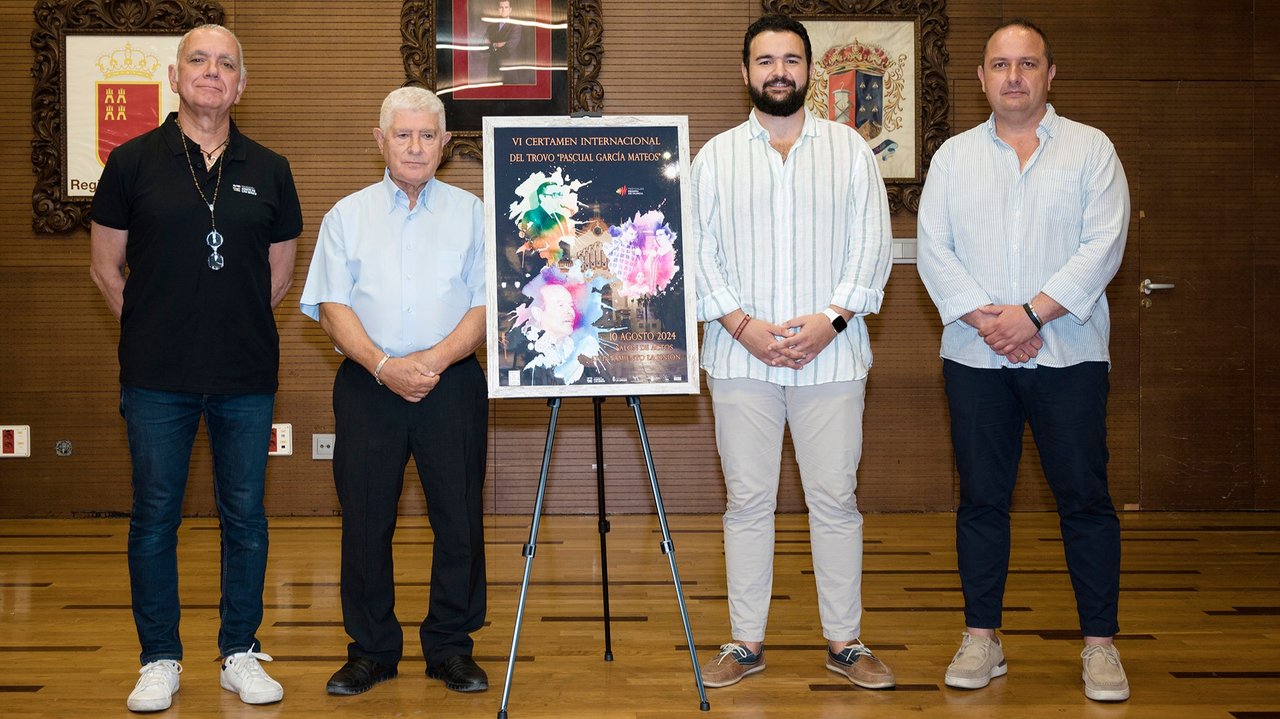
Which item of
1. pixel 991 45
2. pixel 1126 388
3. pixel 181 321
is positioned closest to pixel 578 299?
pixel 181 321

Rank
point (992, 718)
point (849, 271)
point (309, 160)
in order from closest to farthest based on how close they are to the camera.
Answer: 1. point (992, 718)
2. point (849, 271)
3. point (309, 160)

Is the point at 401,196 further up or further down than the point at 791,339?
further up

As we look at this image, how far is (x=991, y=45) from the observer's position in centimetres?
301

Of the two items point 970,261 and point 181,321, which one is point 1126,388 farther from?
point 181,321

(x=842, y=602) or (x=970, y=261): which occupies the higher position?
(x=970, y=261)

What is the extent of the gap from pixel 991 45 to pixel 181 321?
7.72 feet

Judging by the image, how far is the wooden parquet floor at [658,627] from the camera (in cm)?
282

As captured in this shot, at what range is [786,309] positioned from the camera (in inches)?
116

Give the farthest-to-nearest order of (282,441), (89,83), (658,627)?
1. (282,441)
2. (89,83)
3. (658,627)

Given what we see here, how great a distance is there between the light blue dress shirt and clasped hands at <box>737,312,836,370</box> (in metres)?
0.83

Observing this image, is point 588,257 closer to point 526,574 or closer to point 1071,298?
point 526,574

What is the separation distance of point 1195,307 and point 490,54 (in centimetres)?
407

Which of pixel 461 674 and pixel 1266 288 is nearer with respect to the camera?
pixel 461 674

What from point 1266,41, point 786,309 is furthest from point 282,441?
point 1266,41
